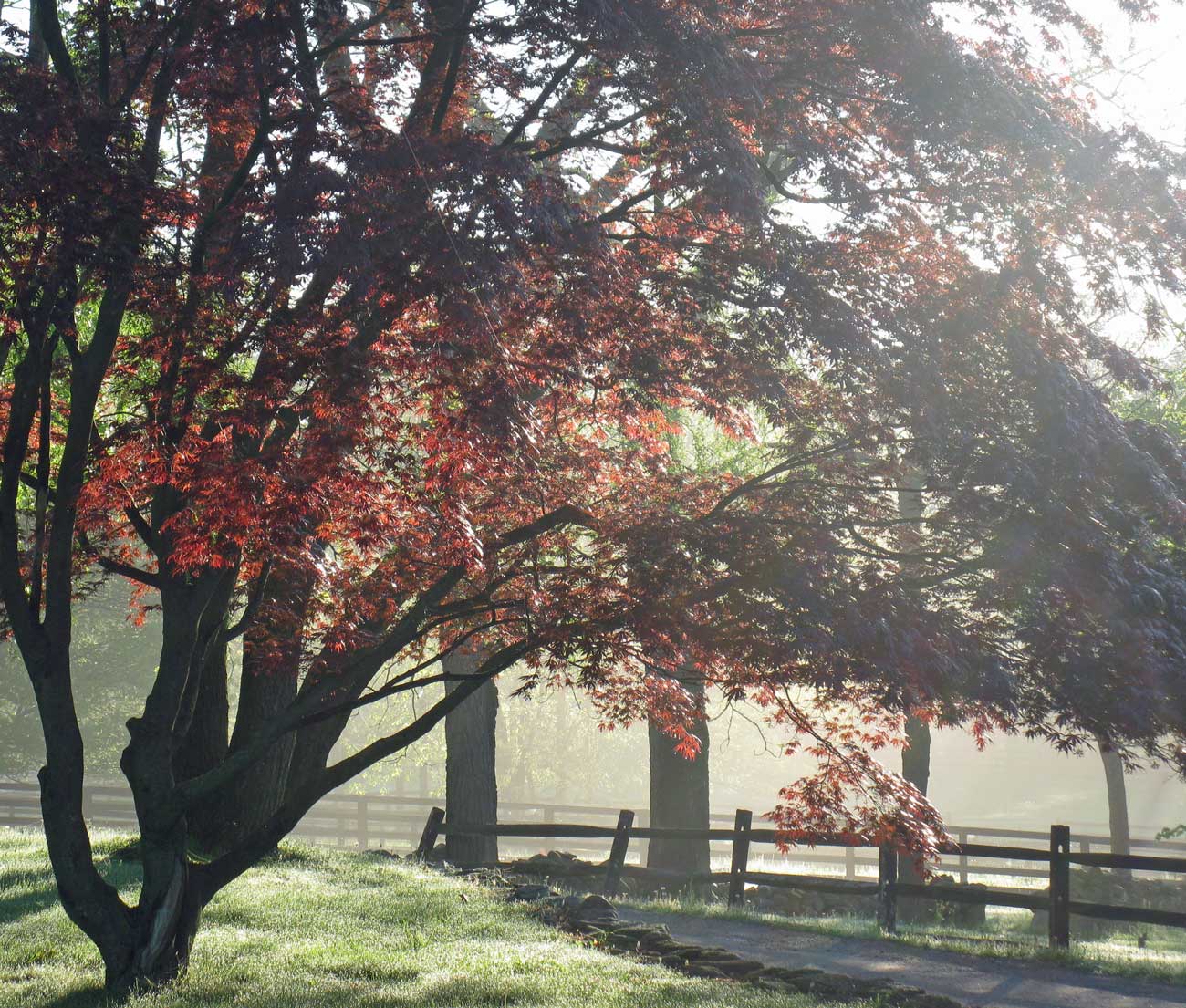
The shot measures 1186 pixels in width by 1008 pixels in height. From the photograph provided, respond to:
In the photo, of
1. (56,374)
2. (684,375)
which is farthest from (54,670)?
Result: (684,375)

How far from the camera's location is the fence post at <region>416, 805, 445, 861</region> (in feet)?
53.0

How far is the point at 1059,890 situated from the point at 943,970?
233cm

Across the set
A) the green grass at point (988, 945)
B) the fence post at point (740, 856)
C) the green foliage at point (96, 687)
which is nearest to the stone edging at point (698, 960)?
the green grass at point (988, 945)

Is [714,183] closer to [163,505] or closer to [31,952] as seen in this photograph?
[163,505]

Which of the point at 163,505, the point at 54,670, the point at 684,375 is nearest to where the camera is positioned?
the point at 54,670

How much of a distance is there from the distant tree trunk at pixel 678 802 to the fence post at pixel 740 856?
298 centimetres

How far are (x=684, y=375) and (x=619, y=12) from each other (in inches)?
130

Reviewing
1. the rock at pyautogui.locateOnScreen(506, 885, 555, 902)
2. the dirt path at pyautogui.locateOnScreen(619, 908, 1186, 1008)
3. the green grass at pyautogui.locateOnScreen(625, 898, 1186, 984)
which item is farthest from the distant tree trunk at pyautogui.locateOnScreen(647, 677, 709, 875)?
the rock at pyautogui.locateOnScreen(506, 885, 555, 902)

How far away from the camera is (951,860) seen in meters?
24.3

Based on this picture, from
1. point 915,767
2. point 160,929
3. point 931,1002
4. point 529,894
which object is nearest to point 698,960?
point 931,1002

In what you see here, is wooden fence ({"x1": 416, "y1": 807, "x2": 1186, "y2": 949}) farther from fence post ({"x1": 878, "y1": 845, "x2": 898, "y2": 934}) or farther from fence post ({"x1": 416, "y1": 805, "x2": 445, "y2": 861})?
fence post ({"x1": 416, "y1": 805, "x2": 445, "y2": 861})

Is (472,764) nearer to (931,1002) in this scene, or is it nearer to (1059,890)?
(1059,890)

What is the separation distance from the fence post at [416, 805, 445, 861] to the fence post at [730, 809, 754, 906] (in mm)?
4349

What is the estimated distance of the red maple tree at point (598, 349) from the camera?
6742mm
